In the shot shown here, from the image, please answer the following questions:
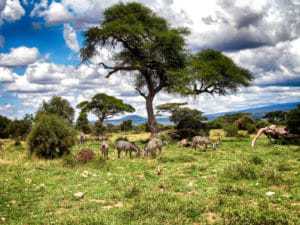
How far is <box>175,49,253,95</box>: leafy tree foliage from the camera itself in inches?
1475

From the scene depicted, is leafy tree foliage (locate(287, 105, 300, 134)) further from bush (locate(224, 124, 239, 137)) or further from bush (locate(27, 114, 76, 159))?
bush (locate(27, 114, 76, 159))

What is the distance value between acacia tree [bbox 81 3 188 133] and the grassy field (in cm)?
2111

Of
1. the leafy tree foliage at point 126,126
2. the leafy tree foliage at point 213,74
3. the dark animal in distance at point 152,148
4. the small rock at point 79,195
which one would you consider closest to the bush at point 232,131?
the leafy tree foliage at point 213,74

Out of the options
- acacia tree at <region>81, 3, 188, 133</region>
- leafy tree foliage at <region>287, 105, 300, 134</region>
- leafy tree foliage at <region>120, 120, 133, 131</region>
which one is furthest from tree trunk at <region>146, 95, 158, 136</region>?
leafy tree foliage at <region>120, 120, 133, 131</region>

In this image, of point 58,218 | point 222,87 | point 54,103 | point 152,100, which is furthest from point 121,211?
point 54,103

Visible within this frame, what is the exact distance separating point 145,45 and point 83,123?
31564 millimetres

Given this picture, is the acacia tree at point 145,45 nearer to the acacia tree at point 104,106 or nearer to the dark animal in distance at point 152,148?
the dark animal in distance at point 152,148

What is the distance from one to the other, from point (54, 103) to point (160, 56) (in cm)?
3582

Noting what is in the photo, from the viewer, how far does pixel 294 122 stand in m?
28.7

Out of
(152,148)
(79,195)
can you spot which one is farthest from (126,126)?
(79,195)

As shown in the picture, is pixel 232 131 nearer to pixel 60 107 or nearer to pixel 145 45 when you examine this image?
pixel 145 45

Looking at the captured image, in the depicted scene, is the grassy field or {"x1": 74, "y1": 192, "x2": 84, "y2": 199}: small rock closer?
the grassy field

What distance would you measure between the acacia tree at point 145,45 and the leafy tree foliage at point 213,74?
178 cm

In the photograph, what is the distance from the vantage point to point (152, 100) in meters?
39.1
